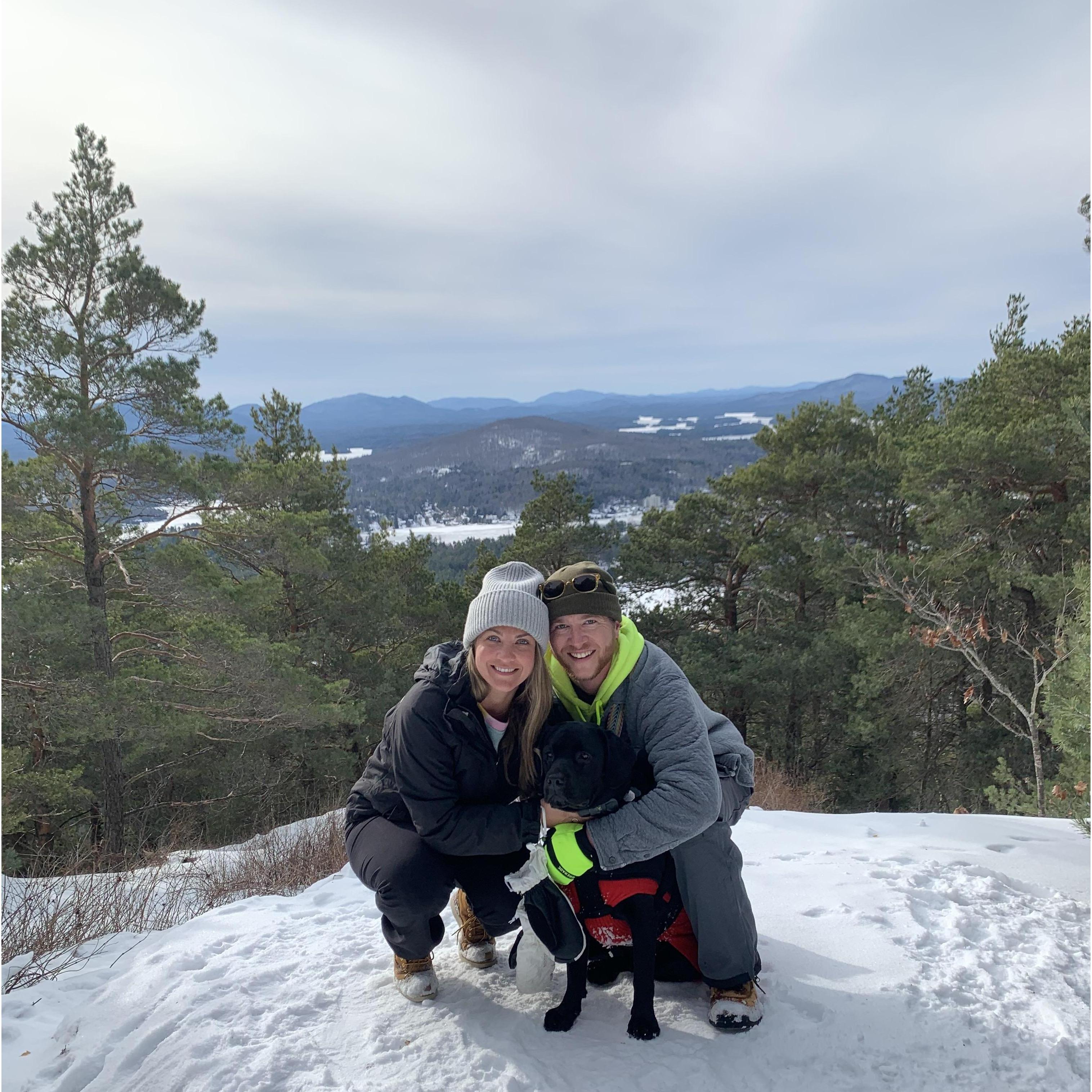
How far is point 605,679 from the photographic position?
230 centimetres

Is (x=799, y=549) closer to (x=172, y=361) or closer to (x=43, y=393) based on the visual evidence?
(x=172, y=361)

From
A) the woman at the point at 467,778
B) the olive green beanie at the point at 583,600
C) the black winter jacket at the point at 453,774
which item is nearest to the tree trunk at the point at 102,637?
the woman at the point at 467,778

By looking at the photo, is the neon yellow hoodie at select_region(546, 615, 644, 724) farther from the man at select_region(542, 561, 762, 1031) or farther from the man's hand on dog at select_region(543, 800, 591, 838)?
the man's hand on dog at select_region(543, 800, 591, 838)

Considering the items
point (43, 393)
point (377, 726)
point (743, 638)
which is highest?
point (43, 393)

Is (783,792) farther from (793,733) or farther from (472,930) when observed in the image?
(793,733)

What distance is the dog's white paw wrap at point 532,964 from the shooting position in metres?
2.21

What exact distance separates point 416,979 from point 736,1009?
1000mm

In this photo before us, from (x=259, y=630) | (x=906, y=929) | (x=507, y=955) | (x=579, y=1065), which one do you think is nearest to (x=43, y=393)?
(x=259, y=630)

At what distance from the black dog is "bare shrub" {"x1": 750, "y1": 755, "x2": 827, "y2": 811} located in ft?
14.4

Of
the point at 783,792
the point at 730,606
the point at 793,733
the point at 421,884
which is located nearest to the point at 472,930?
the point at 421,884

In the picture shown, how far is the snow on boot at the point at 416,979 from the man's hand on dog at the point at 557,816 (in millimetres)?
692

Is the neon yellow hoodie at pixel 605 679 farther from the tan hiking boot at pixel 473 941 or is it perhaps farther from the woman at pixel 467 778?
the tan hiking boot at pixel 473 941

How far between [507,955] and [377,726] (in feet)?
38.3

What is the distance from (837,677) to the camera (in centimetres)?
1384
